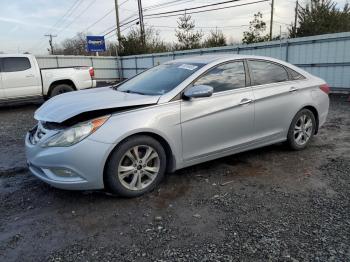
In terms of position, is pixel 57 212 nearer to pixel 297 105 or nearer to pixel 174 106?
pixel 174 106

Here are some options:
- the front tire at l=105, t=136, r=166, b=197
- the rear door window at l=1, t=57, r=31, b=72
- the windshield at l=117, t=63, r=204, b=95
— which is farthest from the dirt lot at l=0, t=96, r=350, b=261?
the rear door window at l=1, t=57, r=31, b=72

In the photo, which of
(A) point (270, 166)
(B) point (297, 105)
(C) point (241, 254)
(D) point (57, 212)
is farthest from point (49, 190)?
(B) point (297, 105)

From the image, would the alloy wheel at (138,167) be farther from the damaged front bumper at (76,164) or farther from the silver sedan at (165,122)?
the damaged front bumper at (76,164)

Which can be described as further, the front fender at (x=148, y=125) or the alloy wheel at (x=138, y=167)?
the alloy wheel at (x=138, y=167)

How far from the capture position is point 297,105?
498cm

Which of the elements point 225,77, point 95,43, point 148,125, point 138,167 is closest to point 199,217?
point 138,167

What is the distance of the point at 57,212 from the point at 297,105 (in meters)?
3.74

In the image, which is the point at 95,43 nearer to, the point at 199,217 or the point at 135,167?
the point at 135,167

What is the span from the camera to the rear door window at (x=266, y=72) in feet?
15.2

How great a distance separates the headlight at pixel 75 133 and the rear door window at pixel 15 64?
27.7 ft

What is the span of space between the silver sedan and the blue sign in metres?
22.1

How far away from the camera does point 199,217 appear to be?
327 cm

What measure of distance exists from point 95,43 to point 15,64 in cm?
1581

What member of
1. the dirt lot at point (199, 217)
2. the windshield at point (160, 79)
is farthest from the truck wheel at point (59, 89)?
the windshield at point (160, 79)
